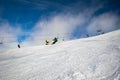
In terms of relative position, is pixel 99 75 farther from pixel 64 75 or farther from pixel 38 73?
pixel 38 73

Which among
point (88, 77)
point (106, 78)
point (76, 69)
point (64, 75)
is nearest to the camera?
point (106, 78)

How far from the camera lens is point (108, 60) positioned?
7.77 meters

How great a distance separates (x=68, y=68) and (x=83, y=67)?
1.00 m

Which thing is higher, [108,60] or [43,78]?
[108,60]

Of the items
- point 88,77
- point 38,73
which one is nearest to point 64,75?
point 88,77

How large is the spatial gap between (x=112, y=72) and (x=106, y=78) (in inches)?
28.6

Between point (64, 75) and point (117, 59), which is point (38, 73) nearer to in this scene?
point (64, 75)

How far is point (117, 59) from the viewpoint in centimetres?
763

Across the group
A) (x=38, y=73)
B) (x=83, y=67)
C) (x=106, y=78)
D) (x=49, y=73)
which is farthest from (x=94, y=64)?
(x=38, y=73)

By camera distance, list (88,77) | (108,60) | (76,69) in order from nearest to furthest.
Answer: (88,77)
(76,69)
(108,60)

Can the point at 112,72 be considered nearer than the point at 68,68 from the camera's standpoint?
Yes

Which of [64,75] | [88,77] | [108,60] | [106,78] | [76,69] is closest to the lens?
[106,78]

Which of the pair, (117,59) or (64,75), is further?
(117,59)

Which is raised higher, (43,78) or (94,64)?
(94,64)
